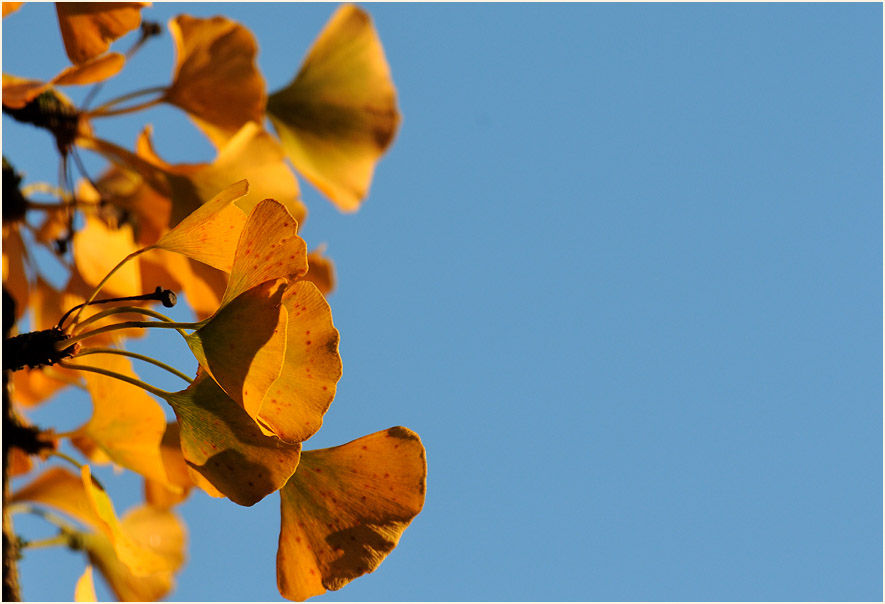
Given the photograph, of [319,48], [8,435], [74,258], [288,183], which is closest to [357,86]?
[319,48]

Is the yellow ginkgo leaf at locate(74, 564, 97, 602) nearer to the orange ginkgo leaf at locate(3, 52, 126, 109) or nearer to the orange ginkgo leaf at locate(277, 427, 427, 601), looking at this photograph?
the orange ginkgo leaf at locate(277, 427, 427, 601)

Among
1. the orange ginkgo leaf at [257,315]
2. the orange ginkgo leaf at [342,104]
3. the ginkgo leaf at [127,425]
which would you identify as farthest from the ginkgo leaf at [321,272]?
the orange ginkgo leaf at [257,315]

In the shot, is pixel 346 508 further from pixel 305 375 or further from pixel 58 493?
pixel 58 493

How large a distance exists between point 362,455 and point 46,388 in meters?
0.57

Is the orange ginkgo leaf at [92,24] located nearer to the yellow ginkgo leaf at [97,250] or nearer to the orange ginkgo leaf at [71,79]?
the orange ginkgo leaf at [71,79]

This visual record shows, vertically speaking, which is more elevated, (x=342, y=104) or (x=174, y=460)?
(x=342, y=104)

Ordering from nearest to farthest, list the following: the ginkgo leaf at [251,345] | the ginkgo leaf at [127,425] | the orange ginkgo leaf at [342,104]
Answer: the ginkgo leaf at [251,345], the ginkgo leaf at [127,425], the orange ginkgo leaf at [342,104]

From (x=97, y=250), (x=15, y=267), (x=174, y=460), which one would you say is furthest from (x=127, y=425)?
(x=15, y=267)

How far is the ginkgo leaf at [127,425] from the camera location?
25.4 inches

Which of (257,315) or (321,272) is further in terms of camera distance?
(321,272)

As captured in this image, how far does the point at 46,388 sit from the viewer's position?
92cm

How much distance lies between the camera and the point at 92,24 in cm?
63

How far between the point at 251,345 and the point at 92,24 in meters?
0.36

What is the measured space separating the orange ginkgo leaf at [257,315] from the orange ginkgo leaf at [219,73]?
40cm
